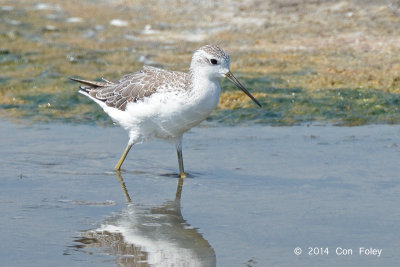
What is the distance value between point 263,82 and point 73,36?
5.05 meters

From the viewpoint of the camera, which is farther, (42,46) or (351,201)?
(42,46)

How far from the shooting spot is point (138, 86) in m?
8.98

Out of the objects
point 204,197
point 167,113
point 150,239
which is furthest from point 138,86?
point 150,239

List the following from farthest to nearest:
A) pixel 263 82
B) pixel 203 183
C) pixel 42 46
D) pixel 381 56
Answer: pixel 42 46 → pixel 381 56 → pixel 263 82 → pixel 203 183

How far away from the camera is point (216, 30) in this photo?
15359 mm

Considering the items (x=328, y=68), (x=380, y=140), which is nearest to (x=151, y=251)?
(x=380, y=140)

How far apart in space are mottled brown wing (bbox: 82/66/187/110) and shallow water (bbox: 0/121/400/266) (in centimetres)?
68

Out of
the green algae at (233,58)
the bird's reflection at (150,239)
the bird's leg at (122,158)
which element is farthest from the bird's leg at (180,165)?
the green algae at (233,58)

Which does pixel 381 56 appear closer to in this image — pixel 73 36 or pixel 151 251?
pixel 73 36

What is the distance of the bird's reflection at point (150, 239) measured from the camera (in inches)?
237

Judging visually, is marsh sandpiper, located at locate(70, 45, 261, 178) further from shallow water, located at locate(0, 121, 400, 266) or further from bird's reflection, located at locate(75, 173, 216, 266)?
bird's reflection, located at locate(75, 173, 216, 266)

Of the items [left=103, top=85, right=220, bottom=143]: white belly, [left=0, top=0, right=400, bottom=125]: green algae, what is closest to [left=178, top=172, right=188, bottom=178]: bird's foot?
[left=103, top=85, right=220, bottom=143]: white belly

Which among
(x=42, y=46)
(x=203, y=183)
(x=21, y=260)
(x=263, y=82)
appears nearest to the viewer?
(x=21, y=260)

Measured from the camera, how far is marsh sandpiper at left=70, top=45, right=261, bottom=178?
8320 millimetres
